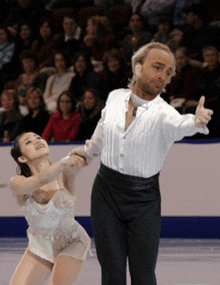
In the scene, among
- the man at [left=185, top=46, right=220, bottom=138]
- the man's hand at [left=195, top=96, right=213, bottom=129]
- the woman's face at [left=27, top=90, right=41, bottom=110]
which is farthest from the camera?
the woman's face at [left=27, top=90, right=41, bottom=110]

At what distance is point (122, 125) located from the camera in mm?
3045

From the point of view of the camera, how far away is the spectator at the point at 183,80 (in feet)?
22.0

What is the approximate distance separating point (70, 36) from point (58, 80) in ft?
3.39

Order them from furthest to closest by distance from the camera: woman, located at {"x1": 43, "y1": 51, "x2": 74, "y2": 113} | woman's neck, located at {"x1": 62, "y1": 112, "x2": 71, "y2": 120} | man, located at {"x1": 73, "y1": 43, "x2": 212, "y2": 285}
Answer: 1. woman, located at {"x1": 43, "y1": 51, "x2": 74, "y2": 113}
2. woman's neck, located at {"x1": 62, "y1": 112, "x2": 71, "y2": 120}
3. man, located at {"x1": 73, "y1": 43, "x2": 212, "y2": 285}

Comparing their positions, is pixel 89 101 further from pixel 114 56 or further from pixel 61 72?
pixel 61 72

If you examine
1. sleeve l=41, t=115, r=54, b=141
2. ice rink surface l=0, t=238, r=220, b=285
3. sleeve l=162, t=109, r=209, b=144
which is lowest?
ice rink surface l=0, t=238, r=220, b=285

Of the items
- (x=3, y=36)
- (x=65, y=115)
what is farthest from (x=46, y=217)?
(x=3, y=36)

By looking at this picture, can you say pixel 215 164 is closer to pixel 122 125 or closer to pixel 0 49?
pixel 122 125

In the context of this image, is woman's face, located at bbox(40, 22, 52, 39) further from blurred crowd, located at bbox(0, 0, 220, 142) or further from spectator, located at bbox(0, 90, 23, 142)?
spectator, located at bbox(0, 90, 23, 142)

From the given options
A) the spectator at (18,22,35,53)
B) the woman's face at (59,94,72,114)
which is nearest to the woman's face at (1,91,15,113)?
the woman's face at (59,94,72,114)

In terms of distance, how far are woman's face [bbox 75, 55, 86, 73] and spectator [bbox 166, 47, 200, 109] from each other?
1271mm

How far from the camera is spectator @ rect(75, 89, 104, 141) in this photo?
6656 mm

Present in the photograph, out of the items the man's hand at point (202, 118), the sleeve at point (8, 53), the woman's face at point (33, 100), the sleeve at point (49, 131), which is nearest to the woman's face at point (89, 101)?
the sleeve at point (49, 131)

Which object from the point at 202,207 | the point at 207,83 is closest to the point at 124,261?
the point at 202,207
